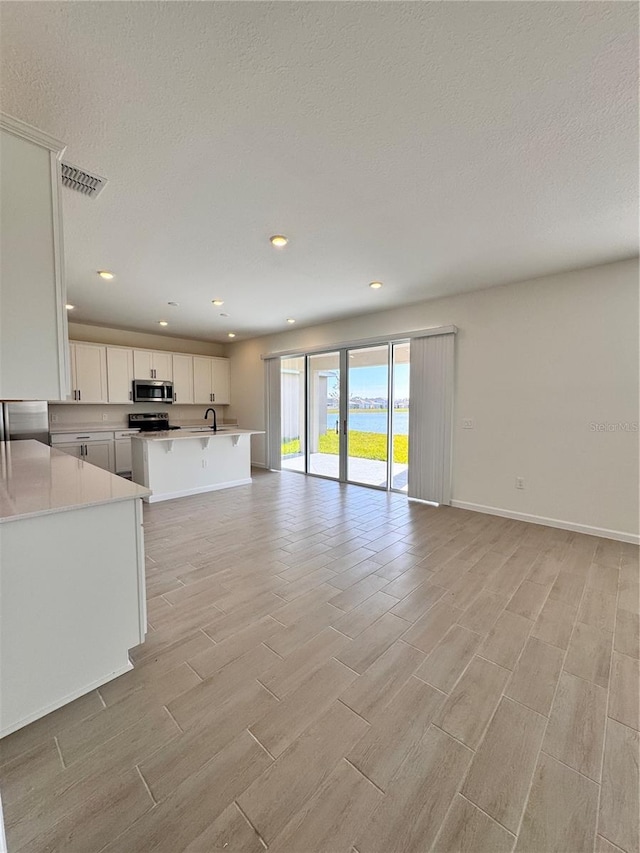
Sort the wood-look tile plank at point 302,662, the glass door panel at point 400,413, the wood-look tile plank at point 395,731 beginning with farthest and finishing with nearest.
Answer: the glass door panel at point 400,413 → the wood-look tile plank at point 302,662 → the wood-look tile plank at point 395,731

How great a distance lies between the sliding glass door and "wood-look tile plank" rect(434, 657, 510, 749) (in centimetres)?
362

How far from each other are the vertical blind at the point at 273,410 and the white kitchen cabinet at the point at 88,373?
292 cm

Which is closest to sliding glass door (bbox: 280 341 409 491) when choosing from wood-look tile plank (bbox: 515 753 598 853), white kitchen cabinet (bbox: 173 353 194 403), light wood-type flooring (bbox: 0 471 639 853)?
white kitchen cabinet (bbox: 173 353 194 403)

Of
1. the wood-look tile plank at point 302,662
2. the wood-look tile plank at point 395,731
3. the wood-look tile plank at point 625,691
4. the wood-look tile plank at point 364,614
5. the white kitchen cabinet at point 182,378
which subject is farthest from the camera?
the white kitchen cabinet at point 182,378

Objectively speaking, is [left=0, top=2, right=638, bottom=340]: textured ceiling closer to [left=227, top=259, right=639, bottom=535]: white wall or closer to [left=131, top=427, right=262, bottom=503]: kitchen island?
[left=227, top=259, right=639, bottom=535]: white wall

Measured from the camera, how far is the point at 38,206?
4.84ft

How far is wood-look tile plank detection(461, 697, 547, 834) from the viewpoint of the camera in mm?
1142

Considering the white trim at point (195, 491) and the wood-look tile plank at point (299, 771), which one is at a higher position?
the white trim at point (195, 491)

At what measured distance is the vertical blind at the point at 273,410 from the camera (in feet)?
22.4

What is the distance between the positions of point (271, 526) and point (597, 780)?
9.84 ft

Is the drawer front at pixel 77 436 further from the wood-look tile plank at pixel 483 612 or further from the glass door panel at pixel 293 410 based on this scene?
the wood-look tile plank at pixel 483 612

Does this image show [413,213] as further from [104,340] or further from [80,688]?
[104,340]

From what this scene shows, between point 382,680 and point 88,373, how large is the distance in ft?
21.0

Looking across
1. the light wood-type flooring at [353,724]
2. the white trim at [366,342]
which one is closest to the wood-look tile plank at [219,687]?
the light wood-type flooring at [353,724]
